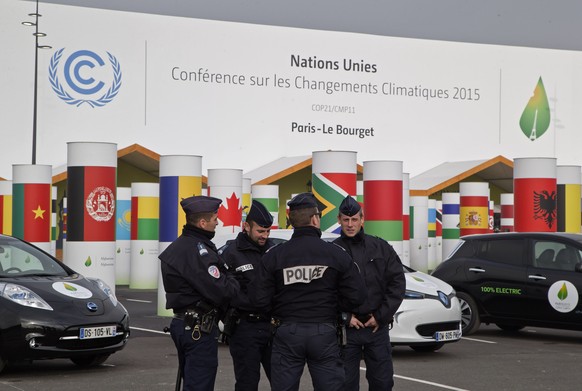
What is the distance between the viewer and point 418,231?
3750cm

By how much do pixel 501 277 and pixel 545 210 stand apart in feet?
19.3

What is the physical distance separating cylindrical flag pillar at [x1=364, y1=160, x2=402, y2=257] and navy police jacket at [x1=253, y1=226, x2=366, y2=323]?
11717mm

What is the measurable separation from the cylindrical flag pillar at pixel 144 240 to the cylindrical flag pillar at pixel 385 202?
8802 millimetres

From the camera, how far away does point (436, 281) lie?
13.2 metres

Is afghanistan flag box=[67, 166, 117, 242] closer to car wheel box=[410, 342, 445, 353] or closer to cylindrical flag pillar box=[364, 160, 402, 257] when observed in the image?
cylindrical flag pillar box=[364, 160, 402, 257]

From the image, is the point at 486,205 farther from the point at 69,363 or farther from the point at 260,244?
the point at 260,244

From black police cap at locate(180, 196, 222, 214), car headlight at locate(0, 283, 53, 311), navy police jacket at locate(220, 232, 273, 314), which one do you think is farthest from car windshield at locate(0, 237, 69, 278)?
black police cap at locate(180, 196, 222, 214)

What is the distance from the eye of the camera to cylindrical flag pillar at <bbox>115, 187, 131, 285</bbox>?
94.2 feet

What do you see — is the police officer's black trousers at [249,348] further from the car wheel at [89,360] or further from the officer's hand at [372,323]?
the car wheel at [89,360]

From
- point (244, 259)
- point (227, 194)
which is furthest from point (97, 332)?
point (227, 194)

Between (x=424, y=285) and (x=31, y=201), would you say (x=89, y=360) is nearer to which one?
(x=424, y=285)

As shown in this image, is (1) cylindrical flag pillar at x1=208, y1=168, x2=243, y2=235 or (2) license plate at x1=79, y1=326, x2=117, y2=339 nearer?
(2) license plate at x1=79, y1=326, x2=117, y2=339

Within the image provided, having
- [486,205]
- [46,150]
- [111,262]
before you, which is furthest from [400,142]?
[111,262]

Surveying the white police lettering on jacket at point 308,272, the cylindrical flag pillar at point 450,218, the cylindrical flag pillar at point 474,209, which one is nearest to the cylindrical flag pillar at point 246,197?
the cylindrical flag pillar at point 474,209
